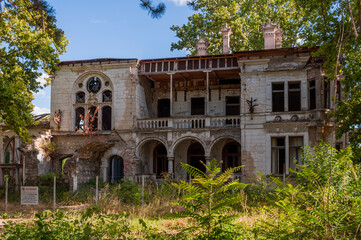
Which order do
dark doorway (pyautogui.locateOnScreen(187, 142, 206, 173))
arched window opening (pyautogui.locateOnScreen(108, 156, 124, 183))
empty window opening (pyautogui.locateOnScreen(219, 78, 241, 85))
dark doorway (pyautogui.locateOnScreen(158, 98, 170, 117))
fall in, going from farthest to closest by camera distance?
dark doorway (pyautogui.locateOnScreen(158, 98, 170, 117))
dark doorway (pyautogui.locateOnScreen(187, 142, 206, 173))
empty window opening (pyautogui.locateOnScreen(219, 78, 241, 85))
arched window opening (pyautogui.locateOnScreen(108, 156, 124, 183))

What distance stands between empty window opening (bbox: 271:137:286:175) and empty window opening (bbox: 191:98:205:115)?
271 inches

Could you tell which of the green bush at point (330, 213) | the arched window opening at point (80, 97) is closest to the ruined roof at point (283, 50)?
the arched window opening at point (80, 97)

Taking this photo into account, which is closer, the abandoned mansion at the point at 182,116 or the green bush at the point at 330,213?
the green bush at the point at 330,213

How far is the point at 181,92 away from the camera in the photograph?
29297 millimetres

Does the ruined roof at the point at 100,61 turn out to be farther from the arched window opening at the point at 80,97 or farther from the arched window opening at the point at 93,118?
the arched window opening at the point at 93,118

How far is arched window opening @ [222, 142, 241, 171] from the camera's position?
27938 millimetres

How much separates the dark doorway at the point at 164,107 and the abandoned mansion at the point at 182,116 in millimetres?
73

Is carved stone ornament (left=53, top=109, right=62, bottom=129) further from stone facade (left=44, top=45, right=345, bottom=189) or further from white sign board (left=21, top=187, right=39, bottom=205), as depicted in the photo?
white sign board (left=21, top=187, right=39, bottom=205)

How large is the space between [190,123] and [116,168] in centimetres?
702

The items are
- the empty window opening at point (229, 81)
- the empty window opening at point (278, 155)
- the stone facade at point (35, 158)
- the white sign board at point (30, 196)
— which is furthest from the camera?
the empty window opening at point (229, 81)

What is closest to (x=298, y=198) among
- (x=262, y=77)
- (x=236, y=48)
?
(x=262, y=77)

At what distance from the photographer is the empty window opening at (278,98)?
24359 millimetres

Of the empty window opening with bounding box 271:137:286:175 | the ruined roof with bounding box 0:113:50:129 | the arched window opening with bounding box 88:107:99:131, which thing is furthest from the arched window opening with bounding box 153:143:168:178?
the empty window opening with bounding box 271:137:286:175

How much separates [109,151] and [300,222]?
1959cm
